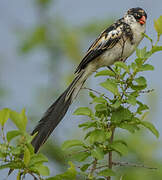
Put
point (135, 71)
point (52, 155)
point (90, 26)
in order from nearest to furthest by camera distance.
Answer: point (135, 71) → point (52, 155) → point (90, 26)

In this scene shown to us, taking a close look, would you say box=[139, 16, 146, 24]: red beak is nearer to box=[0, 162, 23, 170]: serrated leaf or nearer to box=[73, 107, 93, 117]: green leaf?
box=[73, 107, 93, 117]: green leaf

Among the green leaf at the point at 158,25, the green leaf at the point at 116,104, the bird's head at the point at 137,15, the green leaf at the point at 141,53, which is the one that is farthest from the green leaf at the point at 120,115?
the bird's head at the point at 137,15

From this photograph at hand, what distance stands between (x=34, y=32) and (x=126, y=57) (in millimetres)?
1350

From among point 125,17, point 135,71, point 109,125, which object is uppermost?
point 125,17

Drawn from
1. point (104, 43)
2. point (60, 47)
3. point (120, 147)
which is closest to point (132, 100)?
point (120, 147)

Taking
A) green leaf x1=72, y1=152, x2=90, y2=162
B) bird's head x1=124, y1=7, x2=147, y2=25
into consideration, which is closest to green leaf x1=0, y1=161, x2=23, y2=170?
green leaf x1=72, y1=152, x2=90, y2=162

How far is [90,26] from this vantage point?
4.17m

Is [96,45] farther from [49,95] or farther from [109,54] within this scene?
[49,95]

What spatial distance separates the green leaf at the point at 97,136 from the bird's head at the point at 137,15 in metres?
1.58

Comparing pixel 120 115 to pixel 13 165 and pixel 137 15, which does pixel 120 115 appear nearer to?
pixel 13 165

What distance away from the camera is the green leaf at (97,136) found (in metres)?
1.64

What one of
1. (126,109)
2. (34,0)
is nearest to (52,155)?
(34,0)

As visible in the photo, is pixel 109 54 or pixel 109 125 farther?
pixel 109 54

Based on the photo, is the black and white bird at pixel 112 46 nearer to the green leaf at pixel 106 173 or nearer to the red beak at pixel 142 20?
the red beak at pixel 142 20
